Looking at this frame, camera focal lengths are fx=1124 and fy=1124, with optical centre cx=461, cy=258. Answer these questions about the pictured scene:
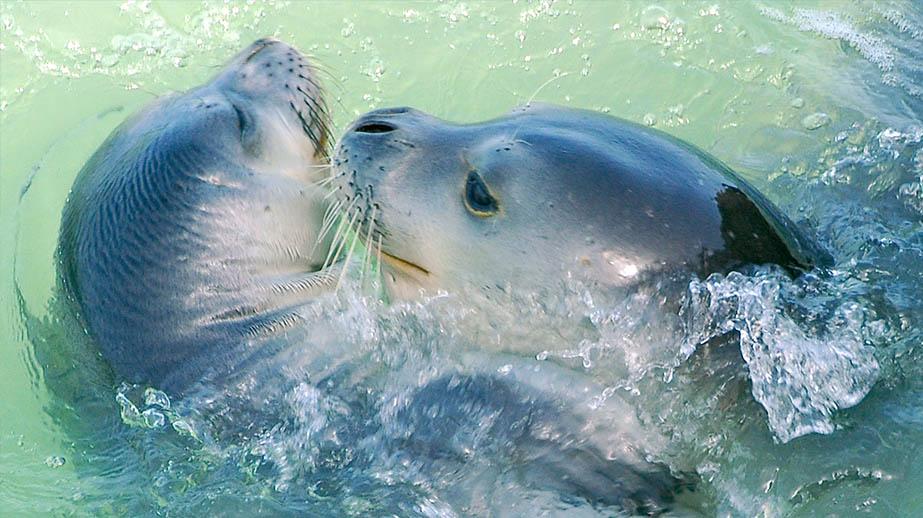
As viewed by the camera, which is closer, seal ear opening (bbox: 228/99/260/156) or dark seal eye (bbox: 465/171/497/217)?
dark seal eye (bbox: 465/171/497/217)

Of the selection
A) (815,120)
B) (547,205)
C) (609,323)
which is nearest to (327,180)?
(547,205)

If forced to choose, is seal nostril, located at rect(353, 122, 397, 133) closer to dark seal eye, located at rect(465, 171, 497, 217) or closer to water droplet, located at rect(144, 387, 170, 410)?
dark seal eye, located at rect(465, 171, 497, 217)

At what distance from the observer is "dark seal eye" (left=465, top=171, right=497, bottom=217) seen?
10.7 feet

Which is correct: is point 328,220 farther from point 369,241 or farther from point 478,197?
point 478,197

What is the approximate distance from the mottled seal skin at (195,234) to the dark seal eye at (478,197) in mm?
712

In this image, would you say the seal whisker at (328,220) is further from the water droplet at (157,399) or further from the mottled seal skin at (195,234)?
the water droplet at (157,399)

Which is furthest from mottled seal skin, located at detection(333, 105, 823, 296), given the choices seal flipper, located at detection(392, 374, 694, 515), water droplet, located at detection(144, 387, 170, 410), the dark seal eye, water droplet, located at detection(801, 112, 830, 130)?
water droplet, located at detection(801, 112, 830, 130)

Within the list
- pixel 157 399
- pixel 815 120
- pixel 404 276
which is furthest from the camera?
pixel 815 120

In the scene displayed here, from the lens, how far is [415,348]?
3.45 metres

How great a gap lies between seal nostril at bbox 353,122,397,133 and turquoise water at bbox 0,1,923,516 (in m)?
0.56

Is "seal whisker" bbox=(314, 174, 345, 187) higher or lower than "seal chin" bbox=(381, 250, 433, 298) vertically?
higher

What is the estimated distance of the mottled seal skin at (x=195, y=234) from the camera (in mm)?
3467

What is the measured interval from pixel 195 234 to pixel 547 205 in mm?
1166

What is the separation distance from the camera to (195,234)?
3574 mm
